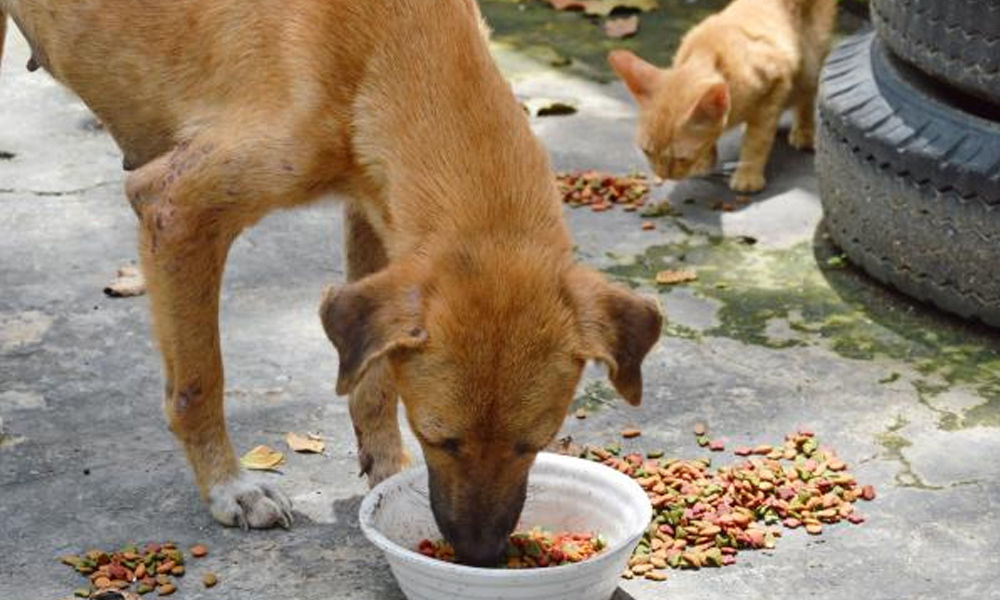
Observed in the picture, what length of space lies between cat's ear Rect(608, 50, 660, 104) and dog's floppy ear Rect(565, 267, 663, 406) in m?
3.63

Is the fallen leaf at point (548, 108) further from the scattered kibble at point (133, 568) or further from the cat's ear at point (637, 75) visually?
the scattered kibble at point (133, 568)

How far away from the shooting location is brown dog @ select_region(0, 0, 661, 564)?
4020 mm

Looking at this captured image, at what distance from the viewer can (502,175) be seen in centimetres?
424

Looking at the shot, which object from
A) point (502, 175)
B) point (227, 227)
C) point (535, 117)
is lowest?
point (535, 117)

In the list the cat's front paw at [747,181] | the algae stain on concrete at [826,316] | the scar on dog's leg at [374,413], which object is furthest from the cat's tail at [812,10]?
the scar on dog's leg at [374,413]

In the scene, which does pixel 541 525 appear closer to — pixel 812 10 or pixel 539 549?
pixel 539 549

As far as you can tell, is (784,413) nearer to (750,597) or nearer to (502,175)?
(750,597)

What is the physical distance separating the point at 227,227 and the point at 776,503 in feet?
5.41

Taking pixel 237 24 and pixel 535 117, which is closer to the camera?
pixel 237 24

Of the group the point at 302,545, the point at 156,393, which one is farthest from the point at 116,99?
the point at 302,545

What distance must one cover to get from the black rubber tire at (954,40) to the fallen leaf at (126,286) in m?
2.70

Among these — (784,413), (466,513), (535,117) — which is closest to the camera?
(466,513)

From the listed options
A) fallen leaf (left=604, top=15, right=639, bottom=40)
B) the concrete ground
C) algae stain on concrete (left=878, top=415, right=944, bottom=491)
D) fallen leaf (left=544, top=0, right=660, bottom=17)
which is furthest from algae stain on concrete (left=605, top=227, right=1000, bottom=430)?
fallen leaf (left=544, top=0, right=660, bottom=17)

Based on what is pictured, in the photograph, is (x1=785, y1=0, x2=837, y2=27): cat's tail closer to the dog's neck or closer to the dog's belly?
the dog's belly
